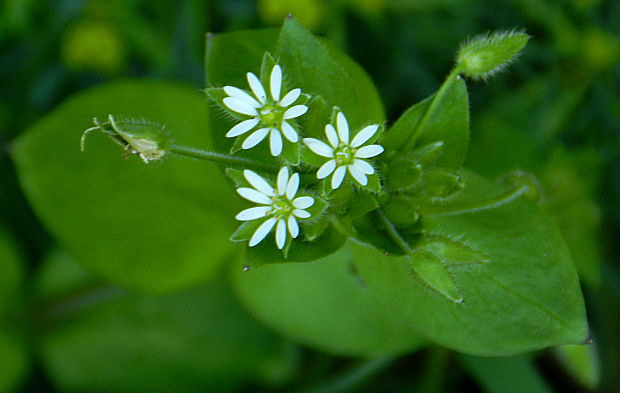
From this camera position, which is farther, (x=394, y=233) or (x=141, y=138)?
(x=394, y=233)

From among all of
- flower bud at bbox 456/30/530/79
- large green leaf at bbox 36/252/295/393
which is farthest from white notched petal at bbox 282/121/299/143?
large green leaf at bbox 36/252/295/393

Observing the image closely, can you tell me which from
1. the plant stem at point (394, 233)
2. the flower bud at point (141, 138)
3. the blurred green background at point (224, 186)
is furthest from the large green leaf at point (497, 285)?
the blurred green background at point (224, 186)

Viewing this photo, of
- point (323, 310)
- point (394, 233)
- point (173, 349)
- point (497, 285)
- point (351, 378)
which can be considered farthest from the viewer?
point (173, 349)

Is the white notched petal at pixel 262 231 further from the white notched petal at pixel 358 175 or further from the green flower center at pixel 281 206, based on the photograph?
the white notched petal at pixel 358 175

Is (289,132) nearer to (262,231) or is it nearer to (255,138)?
(255,138)

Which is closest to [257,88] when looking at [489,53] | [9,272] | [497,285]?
[489,53]
